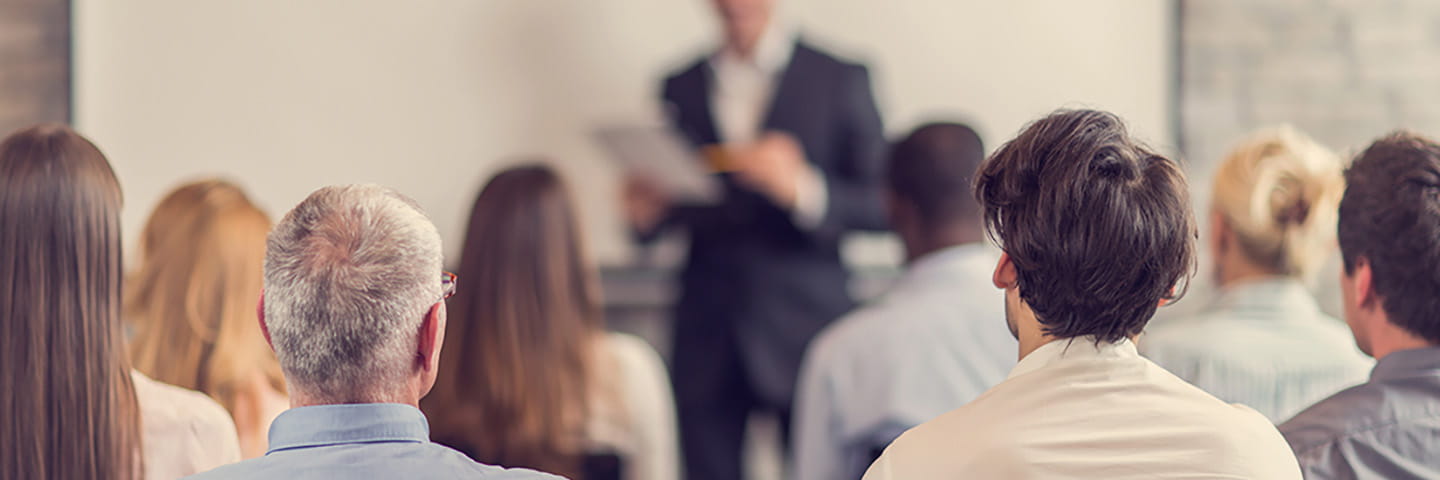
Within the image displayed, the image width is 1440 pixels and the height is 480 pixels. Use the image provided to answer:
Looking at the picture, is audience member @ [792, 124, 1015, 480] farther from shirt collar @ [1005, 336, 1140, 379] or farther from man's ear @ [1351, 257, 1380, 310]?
shirt collar @ [1005, 336, 1140, 379]

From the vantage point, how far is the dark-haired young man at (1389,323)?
4.88 ft

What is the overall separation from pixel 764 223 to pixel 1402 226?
2166mm

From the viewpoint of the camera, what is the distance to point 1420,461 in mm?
1486

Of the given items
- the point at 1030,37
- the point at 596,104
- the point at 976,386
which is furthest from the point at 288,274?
the point at 1030,37

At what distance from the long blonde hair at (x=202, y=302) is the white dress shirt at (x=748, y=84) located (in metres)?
1.88

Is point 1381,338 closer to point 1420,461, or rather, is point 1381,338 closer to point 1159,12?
point 1420,461

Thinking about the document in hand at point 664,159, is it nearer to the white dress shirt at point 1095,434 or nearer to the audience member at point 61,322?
the audience member at point 61,322

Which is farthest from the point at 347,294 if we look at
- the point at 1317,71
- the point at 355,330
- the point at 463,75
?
the point at 1317,71

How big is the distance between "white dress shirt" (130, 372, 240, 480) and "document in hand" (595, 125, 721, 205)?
Result: 6.20ft

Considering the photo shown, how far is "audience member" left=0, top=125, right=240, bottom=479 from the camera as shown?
1516 mm

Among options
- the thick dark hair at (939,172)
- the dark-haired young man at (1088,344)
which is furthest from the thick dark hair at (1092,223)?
the thick dark hair at (939,172)

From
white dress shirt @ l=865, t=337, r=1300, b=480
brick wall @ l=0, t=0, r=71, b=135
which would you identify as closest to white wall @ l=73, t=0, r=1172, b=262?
brick wall @ l=0, t=0, r=71, b=135

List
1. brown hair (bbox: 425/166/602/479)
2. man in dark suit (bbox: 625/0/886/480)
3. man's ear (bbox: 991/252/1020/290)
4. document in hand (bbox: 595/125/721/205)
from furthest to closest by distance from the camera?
man in dark suit (bbox: 625/0/886/480) < document in hand (bbox: 595/125/721/205) < brown hair (bbox: 425/166/602/479) < man's ear (bbox: 991/252/1020/290)

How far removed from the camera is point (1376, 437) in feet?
4.87
